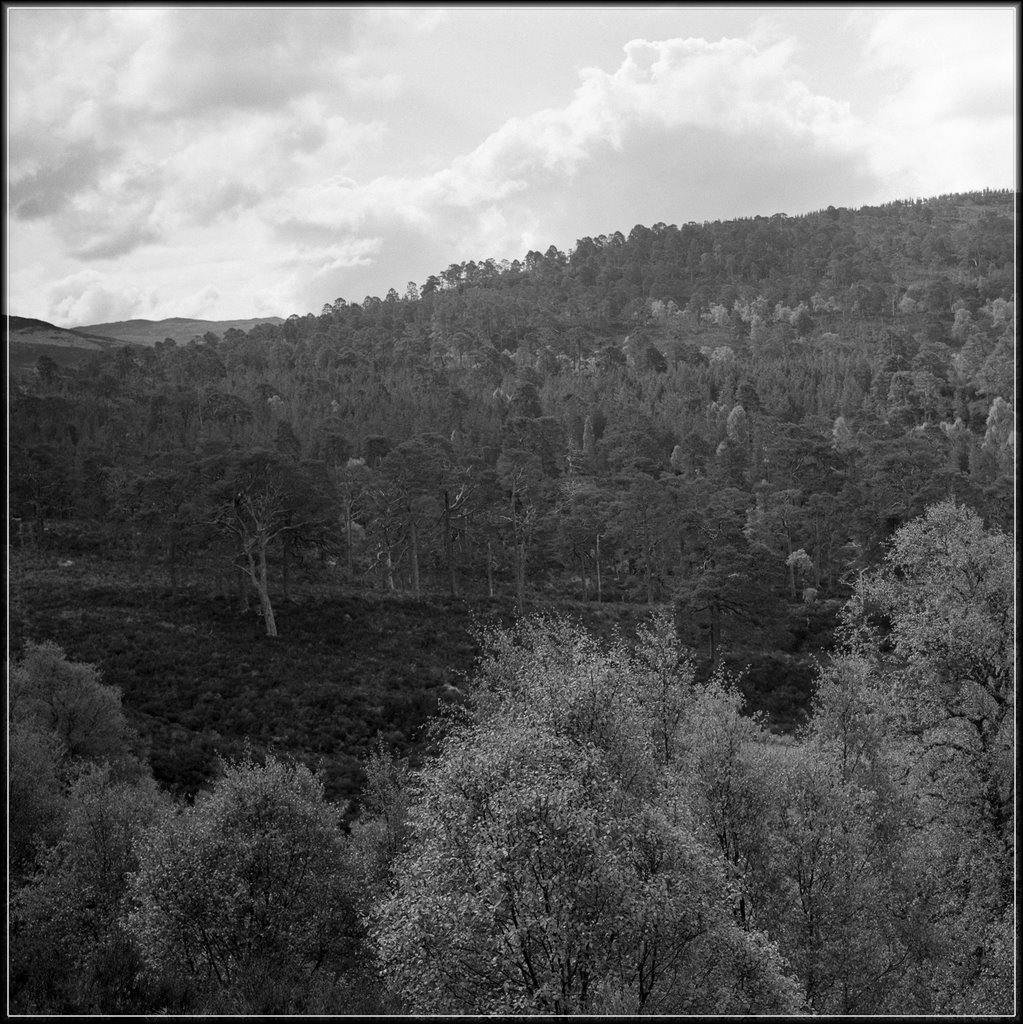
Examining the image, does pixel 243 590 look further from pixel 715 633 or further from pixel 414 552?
Answer: pixel 715 633

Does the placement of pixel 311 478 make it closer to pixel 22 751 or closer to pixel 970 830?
pixel 22 751

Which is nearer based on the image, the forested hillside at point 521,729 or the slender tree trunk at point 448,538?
the forested hillside at point 521,729

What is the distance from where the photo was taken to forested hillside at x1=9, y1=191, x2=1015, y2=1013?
49.1ft

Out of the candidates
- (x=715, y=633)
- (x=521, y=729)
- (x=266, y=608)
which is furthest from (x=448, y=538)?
(x=521, y=729)

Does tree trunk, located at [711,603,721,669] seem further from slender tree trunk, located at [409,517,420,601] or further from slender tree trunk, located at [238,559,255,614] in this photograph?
slender tree trunk, located at [238,559,255,614]

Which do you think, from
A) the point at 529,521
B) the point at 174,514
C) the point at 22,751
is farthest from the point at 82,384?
the point at 22,751

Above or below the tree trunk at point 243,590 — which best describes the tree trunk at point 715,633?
below

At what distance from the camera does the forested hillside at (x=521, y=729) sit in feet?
49.1

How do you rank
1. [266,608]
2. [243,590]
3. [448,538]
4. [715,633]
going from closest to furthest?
[266,608], [715,633], [243,590], [448,538]

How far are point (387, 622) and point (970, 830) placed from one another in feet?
144

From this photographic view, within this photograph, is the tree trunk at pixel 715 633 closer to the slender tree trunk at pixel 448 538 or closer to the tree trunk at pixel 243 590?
the slender tree trunk at pixel 448 538

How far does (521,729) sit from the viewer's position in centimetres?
1736

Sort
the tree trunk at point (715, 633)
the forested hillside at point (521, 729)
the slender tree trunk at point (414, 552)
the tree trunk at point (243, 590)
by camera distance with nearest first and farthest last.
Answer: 1. the forested hillside at point (521, 729)
2. the tree trunk at point (715, 633)
3. the tree trunk at point (243, 590)
4. the slender tree trunk at point (414, 552)

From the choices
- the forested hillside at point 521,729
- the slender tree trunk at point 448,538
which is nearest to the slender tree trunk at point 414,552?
the forested hillside at point 521,729
